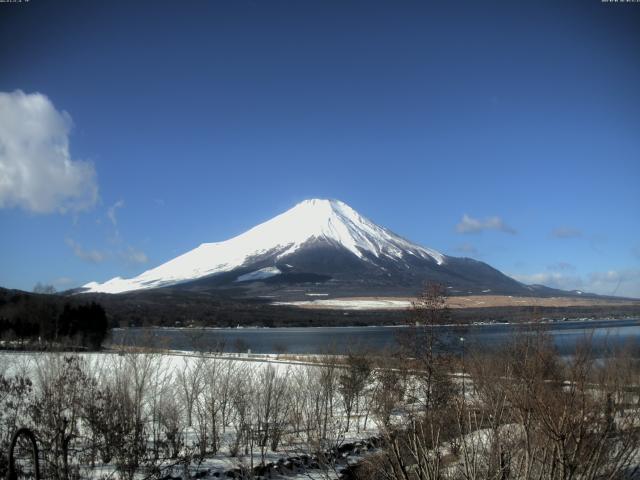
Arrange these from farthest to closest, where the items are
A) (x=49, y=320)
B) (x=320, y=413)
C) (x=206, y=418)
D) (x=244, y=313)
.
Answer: (x=244, y=313)
(x=49, y=320)
(x=320, y=413)
(x=206, y=418)

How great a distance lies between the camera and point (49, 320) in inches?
2196

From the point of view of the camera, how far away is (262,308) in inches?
6599

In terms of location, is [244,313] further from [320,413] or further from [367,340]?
[320,413]

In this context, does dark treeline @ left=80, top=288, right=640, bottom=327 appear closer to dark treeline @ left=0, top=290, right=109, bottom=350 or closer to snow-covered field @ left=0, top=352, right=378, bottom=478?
dark treeline @ left=0, top=290, right=109, bottom=350

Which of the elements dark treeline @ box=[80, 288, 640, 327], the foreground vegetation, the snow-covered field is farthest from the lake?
dark treeline @ box=[80, 288, 640, 327]

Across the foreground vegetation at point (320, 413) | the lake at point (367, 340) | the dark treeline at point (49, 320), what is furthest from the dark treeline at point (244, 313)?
the foreground vegetation at point (320, 413)

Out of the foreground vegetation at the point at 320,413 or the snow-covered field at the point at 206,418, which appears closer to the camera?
the foreground vegetation at the point at 320,413

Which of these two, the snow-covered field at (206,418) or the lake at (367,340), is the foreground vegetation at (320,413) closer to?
the snow-covered field at (206,418)

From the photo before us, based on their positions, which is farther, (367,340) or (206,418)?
(367,340)

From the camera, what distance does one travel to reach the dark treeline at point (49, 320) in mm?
51688

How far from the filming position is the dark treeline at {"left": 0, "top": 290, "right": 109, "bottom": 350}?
51.7m

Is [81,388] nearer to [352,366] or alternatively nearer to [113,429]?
[113,429]

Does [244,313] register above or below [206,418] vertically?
below

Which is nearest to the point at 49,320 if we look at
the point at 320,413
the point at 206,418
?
the point at 206,418
